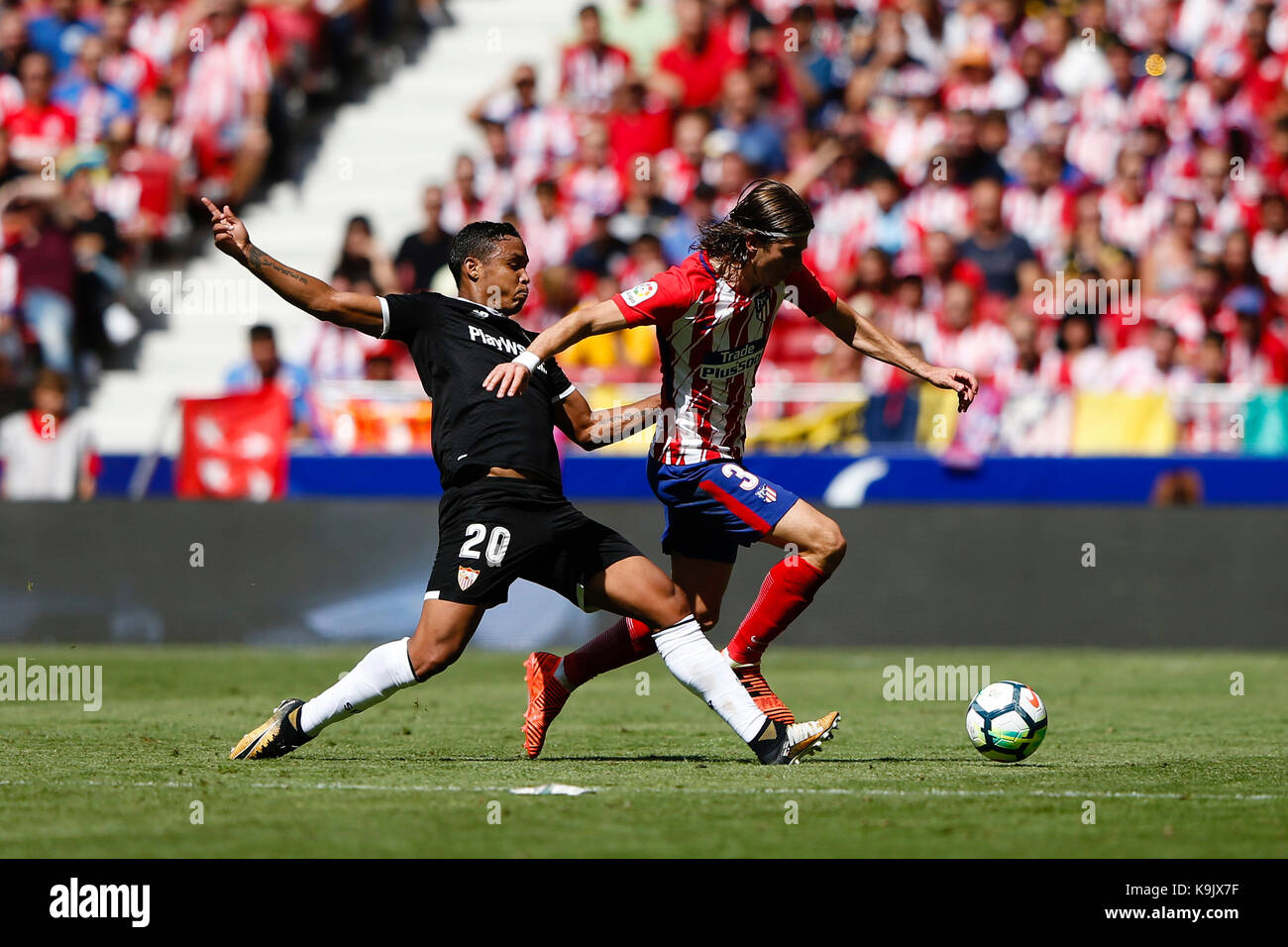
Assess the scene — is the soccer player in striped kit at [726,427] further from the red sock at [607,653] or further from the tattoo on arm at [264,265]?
the tattoo on arm at [264,265]

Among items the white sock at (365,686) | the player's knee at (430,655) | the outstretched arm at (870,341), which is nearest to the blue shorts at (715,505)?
the outstretched arm at (870,341)

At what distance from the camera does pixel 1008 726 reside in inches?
314

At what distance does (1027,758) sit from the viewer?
8.25 metres

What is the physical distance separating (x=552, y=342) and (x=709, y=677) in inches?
61.0

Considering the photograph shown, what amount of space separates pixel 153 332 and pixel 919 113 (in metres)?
8.04

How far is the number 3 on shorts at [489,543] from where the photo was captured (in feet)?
25.0

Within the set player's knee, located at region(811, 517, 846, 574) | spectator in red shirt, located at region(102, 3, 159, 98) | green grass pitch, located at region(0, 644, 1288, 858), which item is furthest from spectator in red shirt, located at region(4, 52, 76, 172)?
player's knee, located at region(811, 517, 846, 574)

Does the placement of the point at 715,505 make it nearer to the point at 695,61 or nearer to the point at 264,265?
the point at 264,265

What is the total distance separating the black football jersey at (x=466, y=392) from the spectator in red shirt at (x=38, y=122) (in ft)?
42.2

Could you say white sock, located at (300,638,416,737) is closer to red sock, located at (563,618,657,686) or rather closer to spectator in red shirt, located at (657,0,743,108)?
red sock, located at (563,618,657,686)

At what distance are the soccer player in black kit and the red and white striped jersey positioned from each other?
23.6 inches

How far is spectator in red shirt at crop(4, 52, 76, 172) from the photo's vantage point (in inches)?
768
